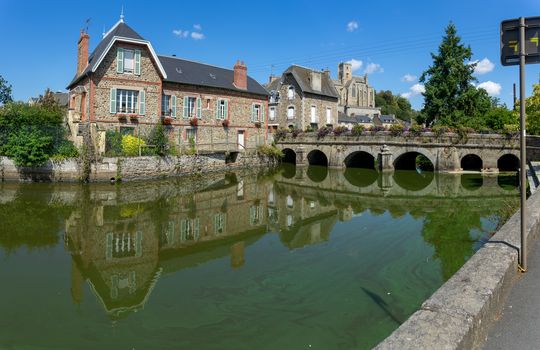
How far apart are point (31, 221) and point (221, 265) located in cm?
604

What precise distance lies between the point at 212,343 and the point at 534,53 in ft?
13.9

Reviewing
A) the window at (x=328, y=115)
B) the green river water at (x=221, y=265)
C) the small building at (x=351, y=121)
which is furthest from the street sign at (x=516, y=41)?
the small building at (x=351, y=121)

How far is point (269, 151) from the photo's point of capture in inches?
1059

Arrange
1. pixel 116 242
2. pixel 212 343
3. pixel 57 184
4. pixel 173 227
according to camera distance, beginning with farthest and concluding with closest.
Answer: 1. pixel 57 184
2. pixel 173 227
3. pixel 116 242
4. pixel 212 343

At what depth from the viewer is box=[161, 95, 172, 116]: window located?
871 inches

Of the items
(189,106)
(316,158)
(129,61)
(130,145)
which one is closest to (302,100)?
(316,158)

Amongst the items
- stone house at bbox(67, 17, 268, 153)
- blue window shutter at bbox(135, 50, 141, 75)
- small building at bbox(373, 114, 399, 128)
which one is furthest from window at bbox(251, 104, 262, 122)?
small building at bbox(373, 114, 399, 128)

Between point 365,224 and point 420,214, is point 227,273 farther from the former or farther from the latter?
point 420,214

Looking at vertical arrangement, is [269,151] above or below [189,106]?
below

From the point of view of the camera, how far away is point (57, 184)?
635 inches

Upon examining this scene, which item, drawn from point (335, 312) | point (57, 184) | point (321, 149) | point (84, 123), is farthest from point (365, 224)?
point (321, 149)

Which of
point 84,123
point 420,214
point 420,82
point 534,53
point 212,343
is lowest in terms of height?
point 212,343

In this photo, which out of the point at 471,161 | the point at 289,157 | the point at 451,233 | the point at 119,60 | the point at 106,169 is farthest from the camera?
the point at 289,157

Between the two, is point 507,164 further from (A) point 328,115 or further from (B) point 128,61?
(B) point 128,61
